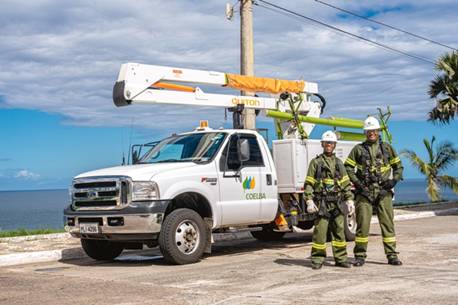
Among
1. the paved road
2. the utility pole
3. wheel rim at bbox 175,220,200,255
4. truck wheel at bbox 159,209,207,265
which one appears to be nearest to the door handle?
the paved road

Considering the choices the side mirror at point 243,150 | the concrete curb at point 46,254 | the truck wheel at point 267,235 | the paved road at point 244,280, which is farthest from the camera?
the truck wheel at point 267,235

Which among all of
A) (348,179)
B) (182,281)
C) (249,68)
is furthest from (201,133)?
(249,68)

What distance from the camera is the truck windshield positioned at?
37.1 feet

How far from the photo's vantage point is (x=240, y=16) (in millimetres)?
17375

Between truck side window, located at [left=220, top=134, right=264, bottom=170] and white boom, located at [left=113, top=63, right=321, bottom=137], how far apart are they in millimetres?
1024

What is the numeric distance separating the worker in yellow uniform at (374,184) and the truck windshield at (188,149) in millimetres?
2519

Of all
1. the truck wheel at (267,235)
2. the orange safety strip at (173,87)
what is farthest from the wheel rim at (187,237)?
the truck wheel at (267,235)

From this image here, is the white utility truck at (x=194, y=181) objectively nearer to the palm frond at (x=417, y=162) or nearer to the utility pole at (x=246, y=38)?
the utility pole at (x=246, y=38)

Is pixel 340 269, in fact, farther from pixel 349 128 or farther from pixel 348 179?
pixel 349 128

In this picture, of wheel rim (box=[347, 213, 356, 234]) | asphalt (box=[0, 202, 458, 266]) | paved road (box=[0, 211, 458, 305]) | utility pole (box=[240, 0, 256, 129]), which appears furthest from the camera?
utility pole (box=[240, 0, 256, 129])

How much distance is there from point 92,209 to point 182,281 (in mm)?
2659

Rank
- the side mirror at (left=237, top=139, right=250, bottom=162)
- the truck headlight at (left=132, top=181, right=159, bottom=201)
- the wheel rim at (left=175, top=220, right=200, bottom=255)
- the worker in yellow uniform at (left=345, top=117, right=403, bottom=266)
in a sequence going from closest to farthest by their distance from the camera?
the worker in yellow uniform at (left=345, top=117, right=403, bottom=266) → the truck headlight at (left=132, top=181, right=159, bottom=201) → the wheel rim at (left=175, top=220, right=200, bottom=255) → the side mirror at (left=237, top=139, right=250, bottom=162)

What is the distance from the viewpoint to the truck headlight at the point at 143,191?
1017 cm

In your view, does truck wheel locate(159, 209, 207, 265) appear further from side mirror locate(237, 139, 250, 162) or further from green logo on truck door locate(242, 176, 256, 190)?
side mirror locate(237, 139, 250, 162)
